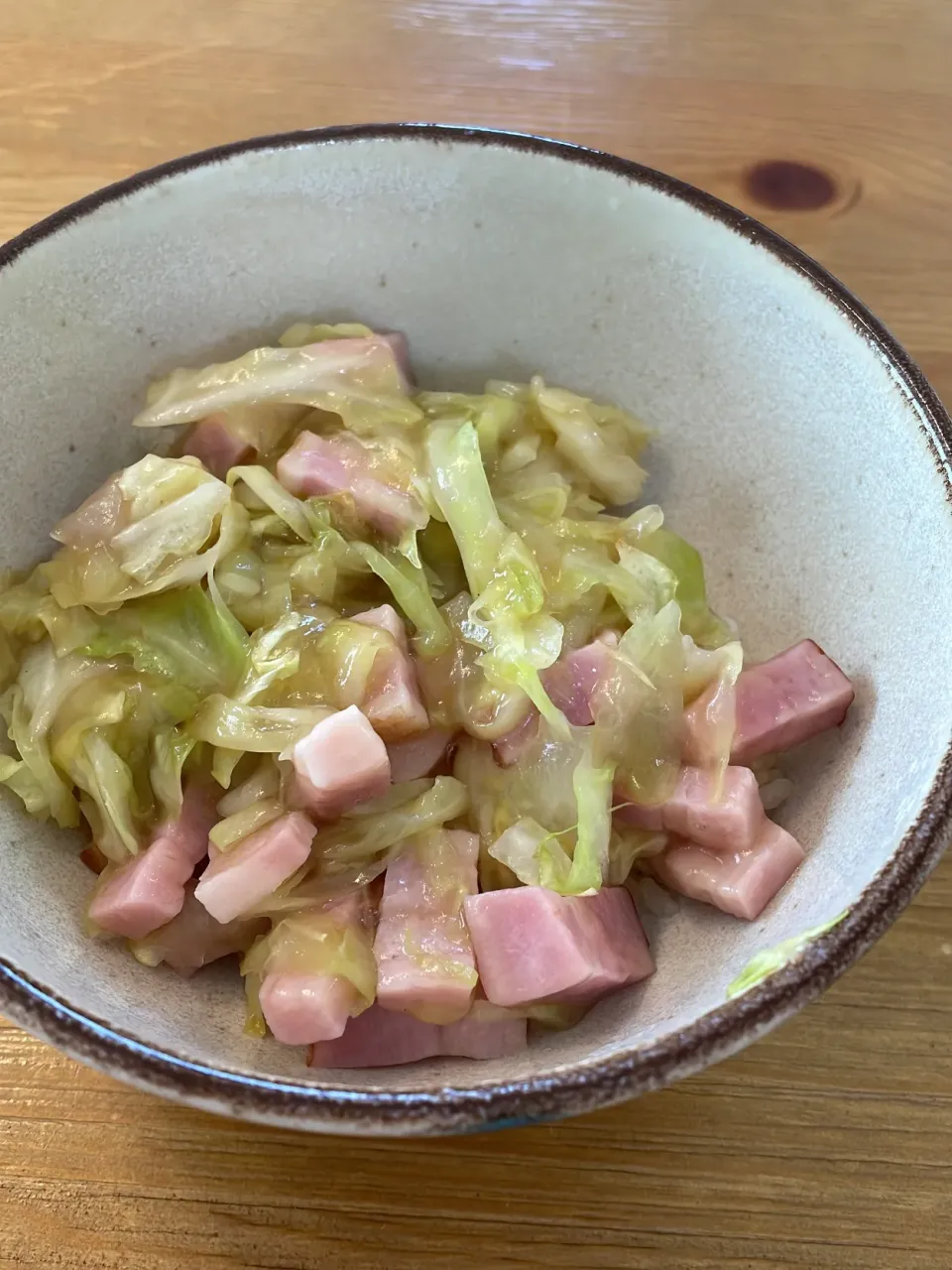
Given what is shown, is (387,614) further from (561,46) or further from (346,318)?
(561,46)

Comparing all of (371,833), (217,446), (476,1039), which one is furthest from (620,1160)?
(217,446)

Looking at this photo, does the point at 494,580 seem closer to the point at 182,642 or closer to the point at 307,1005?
the point at 182,642

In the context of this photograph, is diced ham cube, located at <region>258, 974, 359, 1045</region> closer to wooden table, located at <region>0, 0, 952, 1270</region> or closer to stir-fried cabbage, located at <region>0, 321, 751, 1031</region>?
stir-fried cabbage, located at <region>0, 321, 751, 1031</region>

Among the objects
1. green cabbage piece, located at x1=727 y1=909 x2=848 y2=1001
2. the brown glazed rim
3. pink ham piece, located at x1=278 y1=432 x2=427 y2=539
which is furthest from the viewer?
pink ham piece, located at x1=278 y1=432 x2=427 y2=539

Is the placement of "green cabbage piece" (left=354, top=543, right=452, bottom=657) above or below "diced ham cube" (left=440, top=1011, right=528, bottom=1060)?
above

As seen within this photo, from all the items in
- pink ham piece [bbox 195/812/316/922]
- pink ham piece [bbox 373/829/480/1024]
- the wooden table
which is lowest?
the wooden table

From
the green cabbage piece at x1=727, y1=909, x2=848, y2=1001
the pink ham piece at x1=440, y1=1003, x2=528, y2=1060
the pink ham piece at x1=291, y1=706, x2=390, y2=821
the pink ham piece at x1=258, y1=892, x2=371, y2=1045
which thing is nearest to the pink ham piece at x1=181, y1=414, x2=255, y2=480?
the pink ham piece at x1=291, y1=706, x2=390, y2=821
